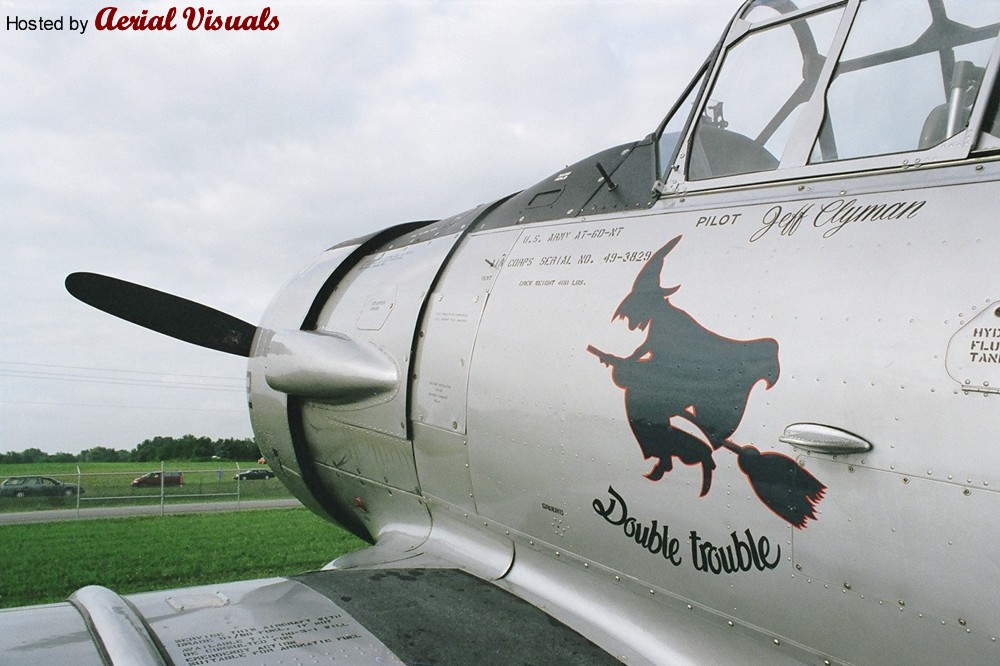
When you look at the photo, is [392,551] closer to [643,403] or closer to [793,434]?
[643,403]

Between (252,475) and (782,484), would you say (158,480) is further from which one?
(782,484)

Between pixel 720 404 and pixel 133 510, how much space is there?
77.3 feet

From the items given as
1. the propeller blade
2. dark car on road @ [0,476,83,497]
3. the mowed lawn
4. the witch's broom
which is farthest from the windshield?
dark car on road @ [0,476,83,497]

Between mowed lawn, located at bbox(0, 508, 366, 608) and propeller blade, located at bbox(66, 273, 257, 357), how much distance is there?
6.36m

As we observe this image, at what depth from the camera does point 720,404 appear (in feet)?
8.38

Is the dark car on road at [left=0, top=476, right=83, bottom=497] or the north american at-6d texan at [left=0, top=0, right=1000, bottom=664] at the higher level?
the north american at-6d texan at [left=0, top=0, right=1000, bottom=664]

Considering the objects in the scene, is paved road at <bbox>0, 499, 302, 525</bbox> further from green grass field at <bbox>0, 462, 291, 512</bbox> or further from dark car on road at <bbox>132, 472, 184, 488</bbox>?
dark car on road at <bbox>132, 472, 184, 488</bbox>

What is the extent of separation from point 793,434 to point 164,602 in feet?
8.24

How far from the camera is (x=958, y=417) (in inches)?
79.3

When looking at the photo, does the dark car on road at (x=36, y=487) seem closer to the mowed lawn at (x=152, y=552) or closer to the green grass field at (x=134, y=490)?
the green grass field at (x=134, y=490)

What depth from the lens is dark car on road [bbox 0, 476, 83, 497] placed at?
73.1 feet

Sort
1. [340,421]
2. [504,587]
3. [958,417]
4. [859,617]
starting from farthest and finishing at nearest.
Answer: [340,421] < [504,587] < [859,617] < [958,417]

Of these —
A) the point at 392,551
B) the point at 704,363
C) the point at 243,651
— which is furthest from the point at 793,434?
the point at 392,551

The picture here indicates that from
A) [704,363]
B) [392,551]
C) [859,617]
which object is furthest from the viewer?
[392,551]
